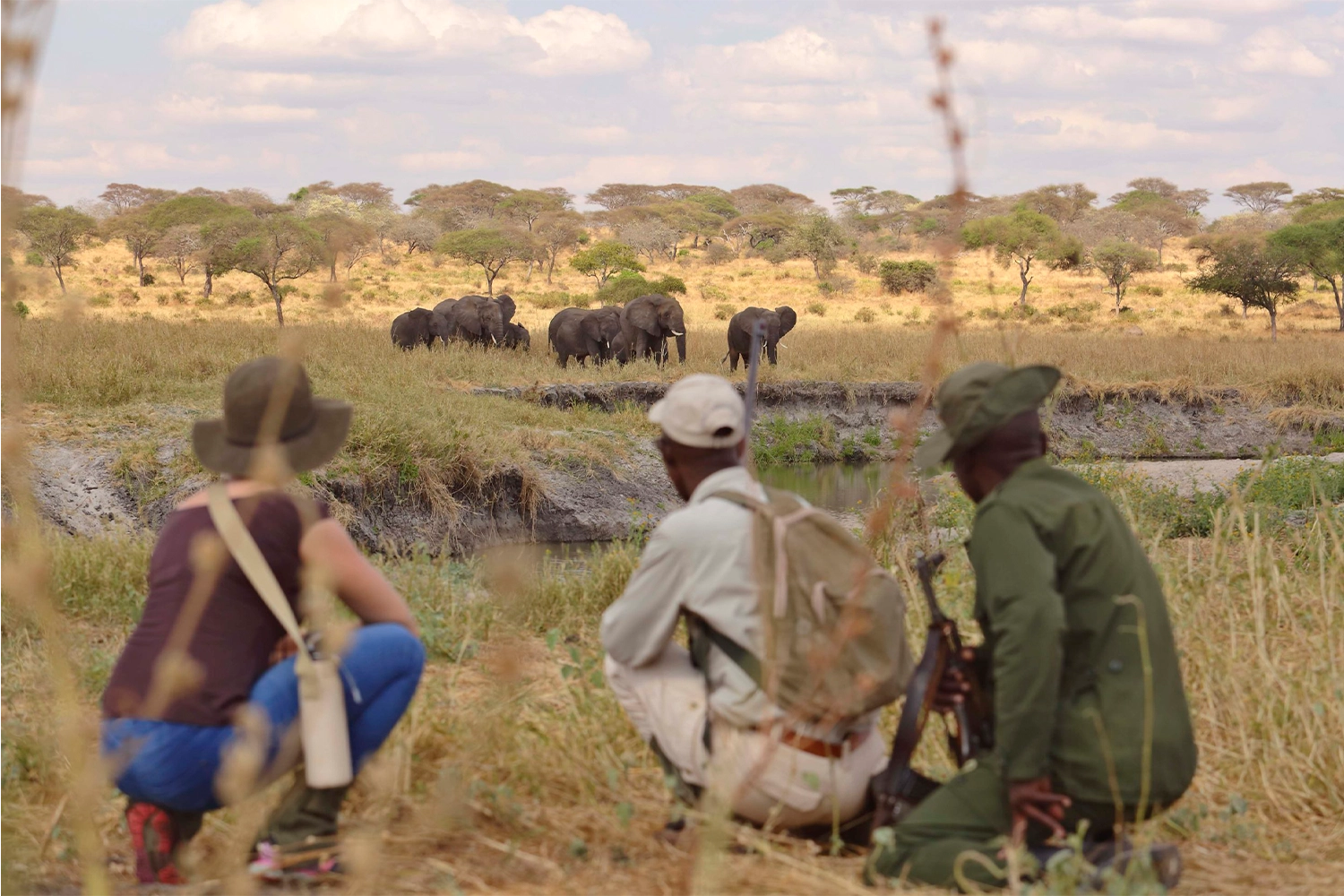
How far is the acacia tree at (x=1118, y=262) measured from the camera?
39409 mm

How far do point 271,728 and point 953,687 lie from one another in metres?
1.52

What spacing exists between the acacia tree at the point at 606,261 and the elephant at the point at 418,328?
1799cm

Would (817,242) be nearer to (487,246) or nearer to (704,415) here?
(487,246)

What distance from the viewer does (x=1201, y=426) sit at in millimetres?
18984

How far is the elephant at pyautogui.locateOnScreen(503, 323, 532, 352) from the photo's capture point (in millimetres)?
23719

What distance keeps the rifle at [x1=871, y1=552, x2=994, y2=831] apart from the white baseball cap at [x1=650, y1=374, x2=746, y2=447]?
0.57 m

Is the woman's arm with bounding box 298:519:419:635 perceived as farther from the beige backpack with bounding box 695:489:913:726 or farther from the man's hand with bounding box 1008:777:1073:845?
the man's hand with bounding box 1008:777:1073:845

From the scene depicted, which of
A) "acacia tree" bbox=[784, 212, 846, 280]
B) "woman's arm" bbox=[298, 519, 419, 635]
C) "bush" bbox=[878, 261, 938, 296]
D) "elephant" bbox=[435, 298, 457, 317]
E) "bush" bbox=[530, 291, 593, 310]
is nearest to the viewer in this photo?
"woman's arm" bbox=[298, 519, 419, 635]

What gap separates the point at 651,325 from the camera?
74.4 feet

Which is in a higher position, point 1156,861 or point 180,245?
point 180,245

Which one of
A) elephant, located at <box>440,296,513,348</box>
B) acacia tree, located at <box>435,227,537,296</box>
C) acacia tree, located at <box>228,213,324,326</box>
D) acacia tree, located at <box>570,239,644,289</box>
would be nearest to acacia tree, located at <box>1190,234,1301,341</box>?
acacia tree, located at <box>570,239,644,289</box>

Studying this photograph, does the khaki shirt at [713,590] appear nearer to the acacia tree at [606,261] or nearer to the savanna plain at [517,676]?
the savanna plain at [517,676]

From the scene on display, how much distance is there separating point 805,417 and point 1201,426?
18.4 feet

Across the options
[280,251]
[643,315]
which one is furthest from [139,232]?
[643,315]
